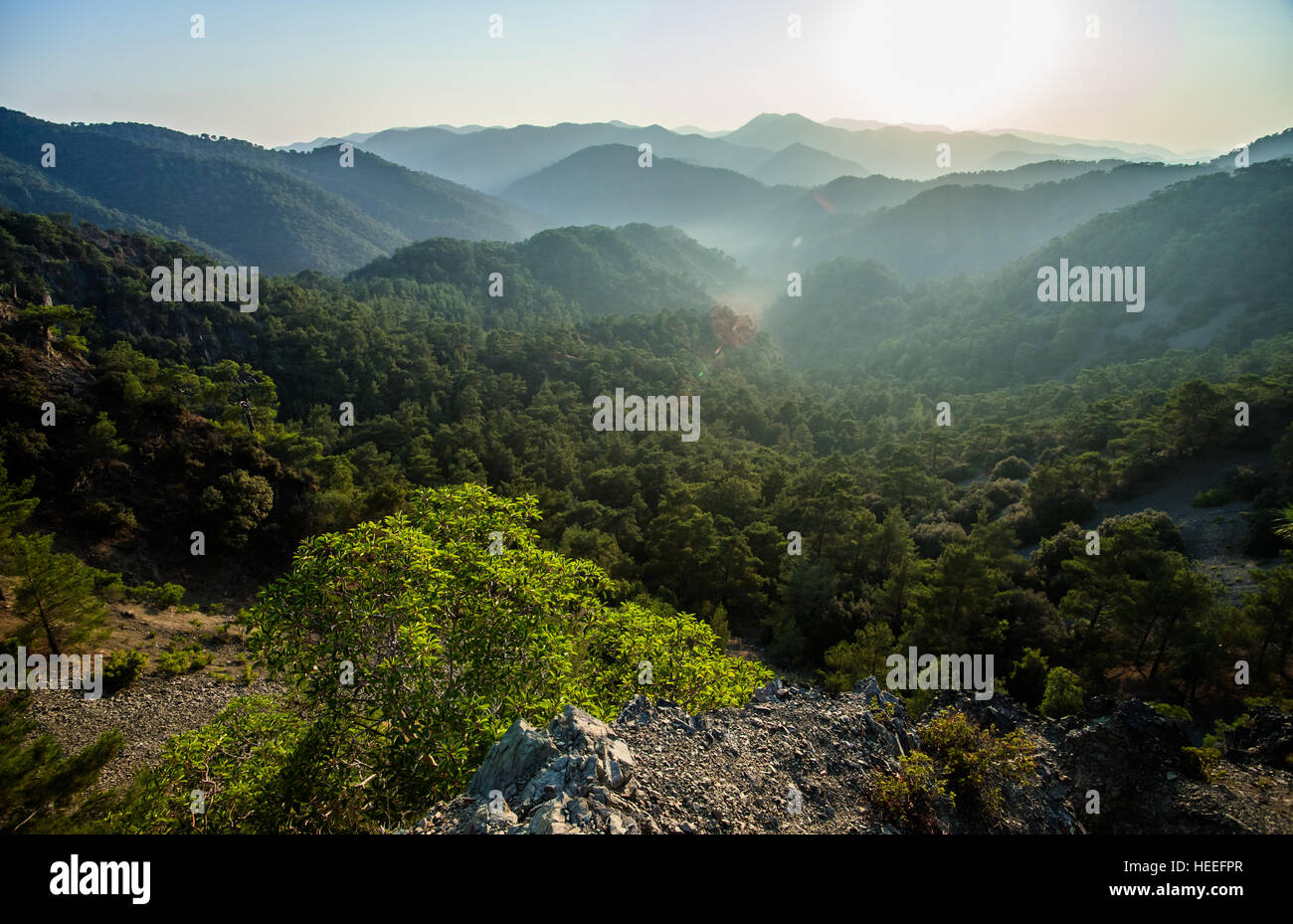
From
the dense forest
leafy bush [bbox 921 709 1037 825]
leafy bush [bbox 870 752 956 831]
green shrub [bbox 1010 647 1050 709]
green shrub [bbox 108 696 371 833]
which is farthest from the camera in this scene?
green shrub [bbox 1010 647 1050 709]

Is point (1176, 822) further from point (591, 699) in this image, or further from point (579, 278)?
point (579, 278)

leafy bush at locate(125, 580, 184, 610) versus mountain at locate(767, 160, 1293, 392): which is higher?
mountain at locate(767, 160, 1293, 392)

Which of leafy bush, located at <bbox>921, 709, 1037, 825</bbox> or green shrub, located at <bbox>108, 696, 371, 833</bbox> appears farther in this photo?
leafy bush, located at <bbox>921, 709, 1037, 825</bbox>

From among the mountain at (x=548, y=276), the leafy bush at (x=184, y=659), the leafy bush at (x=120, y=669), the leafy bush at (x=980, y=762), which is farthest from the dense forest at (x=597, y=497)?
the mountain at (x=548, y=276)

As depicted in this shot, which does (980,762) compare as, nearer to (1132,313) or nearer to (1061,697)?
(1061,697)

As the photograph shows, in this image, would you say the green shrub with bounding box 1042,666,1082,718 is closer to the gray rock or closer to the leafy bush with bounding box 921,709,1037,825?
the leafy bush with bounding box 921,709,1037,825

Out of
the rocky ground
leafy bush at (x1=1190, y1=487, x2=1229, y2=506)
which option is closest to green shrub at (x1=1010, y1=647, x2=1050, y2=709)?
leafy bush at (x1=1190, y1=487, x2=1229, y2=506)
